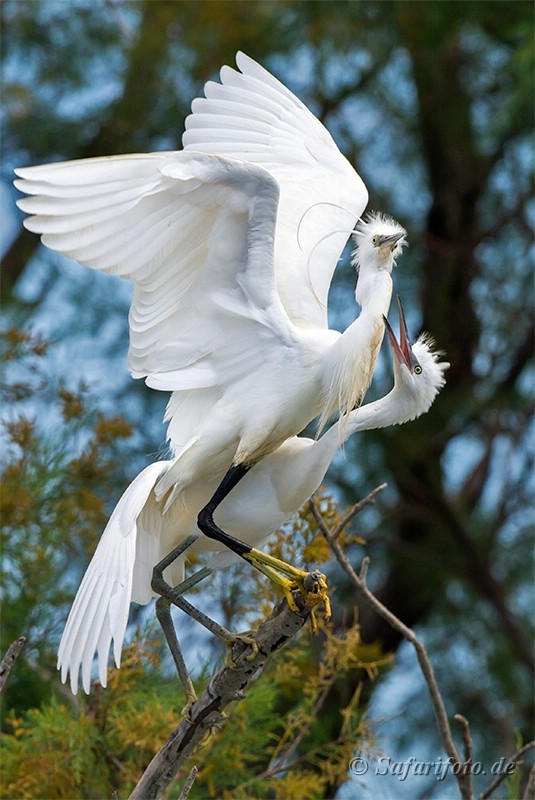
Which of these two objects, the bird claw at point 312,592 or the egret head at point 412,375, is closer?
the bird claw at point 312,592

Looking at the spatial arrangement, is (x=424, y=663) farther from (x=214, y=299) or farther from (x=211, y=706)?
(x=214, y=299)

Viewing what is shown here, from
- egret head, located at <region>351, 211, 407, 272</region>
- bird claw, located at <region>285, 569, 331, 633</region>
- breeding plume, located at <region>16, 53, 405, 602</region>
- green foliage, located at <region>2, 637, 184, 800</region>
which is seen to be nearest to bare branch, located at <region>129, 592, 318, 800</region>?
bird claw, located at <region>285, 569, 331, 633</region>

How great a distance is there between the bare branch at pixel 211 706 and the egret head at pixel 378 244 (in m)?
0.70

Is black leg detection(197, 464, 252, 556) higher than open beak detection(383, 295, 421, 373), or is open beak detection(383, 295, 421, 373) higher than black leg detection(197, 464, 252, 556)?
open beak detection(383, 295, 421, 373)

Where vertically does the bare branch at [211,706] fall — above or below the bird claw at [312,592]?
below

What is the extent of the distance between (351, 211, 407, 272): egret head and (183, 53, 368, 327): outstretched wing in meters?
0.12

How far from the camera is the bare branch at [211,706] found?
219 cm

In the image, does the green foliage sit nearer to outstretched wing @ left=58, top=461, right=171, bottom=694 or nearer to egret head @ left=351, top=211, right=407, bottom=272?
outstretched wing @ left=58, top=461, right=171, bottom=694

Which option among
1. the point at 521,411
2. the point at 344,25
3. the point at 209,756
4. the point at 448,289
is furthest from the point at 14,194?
the point at 209,756

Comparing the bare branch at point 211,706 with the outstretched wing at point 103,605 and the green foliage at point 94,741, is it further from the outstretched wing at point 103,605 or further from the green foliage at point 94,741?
the green foliage at point 94,741

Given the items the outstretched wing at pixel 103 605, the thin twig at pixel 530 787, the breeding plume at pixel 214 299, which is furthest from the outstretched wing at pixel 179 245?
the thin twig at pixel 530 787

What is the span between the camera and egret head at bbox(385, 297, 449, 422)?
2492 mm

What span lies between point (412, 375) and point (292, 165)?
649 mm

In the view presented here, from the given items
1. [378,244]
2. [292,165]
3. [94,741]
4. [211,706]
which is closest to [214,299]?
[378,244]
